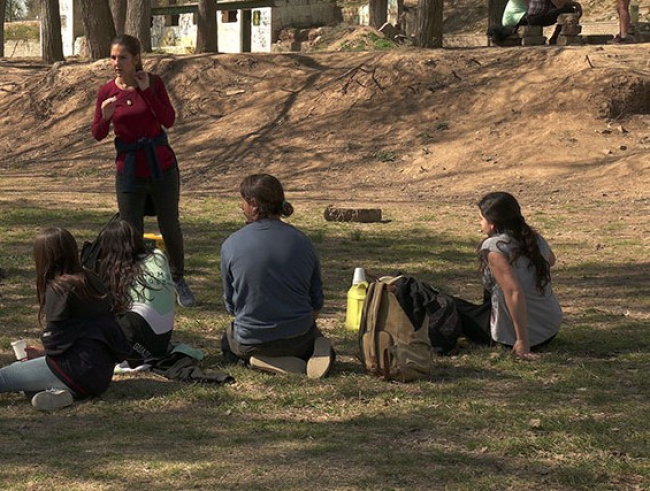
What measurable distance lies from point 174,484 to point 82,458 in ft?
1.94

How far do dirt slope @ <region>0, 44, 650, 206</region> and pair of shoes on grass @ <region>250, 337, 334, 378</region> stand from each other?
334 inches

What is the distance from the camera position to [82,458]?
5285 millimetres

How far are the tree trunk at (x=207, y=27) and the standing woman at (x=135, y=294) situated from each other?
16905 millimetres

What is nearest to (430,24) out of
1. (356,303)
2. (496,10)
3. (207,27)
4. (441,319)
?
(496,10)

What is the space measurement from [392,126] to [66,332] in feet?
42.4

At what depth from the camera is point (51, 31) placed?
26.1 metres

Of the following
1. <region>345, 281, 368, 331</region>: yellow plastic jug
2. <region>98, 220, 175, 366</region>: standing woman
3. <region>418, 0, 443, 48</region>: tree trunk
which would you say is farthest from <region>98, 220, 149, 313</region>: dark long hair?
<region>418, 0, 443, 48</region>: tree trunk

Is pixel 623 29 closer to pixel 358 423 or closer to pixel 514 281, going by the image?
pixel 514 281

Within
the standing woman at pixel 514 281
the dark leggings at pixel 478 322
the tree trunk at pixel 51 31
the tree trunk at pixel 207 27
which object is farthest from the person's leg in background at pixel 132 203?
the tree trunk at pixel 51 31

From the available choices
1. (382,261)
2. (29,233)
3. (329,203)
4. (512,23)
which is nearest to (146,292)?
(382,261)

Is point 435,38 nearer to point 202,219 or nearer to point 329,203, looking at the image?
point 329,203

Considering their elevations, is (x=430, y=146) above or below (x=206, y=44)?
below

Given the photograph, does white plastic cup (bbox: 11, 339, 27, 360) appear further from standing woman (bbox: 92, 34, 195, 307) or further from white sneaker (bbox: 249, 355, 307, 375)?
standing woman (bbox: 92, 34, 195, 307)

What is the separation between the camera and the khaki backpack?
657 cm
